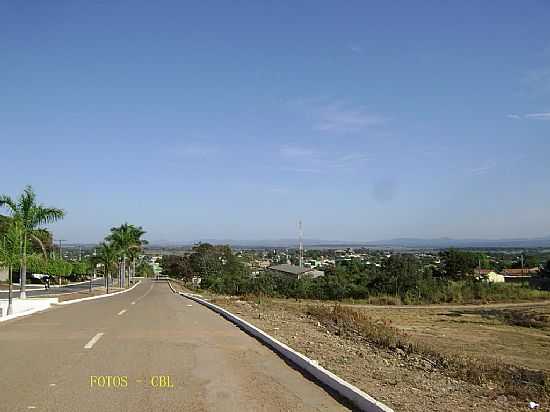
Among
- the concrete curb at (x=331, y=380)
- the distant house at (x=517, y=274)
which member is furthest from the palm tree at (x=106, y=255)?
the distant house at (x=517, y=274)

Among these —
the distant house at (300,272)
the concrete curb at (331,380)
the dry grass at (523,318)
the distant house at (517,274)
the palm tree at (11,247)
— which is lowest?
the distant house at (517,274)

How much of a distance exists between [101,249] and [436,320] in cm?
3517

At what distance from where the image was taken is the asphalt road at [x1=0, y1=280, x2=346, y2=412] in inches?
292

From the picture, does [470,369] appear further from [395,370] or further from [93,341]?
[93,341]

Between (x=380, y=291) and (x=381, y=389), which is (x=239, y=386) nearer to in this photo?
(x=381, y=389)

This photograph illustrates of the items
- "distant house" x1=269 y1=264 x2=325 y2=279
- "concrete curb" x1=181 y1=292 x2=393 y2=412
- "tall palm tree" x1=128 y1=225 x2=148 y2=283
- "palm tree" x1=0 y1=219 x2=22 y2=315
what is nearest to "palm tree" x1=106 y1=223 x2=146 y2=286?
"tall palm tree" x1=128 y1=225 x2=148 y2=283

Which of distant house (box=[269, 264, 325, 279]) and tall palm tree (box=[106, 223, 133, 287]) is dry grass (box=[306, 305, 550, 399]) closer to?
tall palm tree (box=[106, 223, 133, 287])

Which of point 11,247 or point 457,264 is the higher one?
point 11,247

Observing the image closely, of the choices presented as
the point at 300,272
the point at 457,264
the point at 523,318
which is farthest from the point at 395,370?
the point at 300,272

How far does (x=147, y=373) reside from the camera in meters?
9.43

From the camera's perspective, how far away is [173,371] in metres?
9.66

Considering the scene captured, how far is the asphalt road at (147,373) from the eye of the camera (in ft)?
24.4

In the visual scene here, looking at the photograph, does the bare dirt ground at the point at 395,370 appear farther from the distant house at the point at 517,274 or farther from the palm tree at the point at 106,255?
the distant house at the point at 517,274

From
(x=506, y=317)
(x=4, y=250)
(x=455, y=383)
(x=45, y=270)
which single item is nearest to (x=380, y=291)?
(x=506, y=317)
